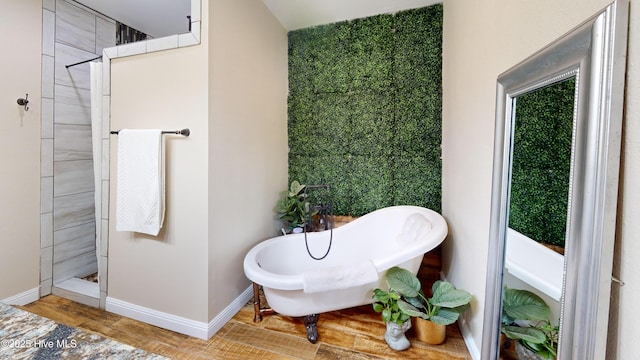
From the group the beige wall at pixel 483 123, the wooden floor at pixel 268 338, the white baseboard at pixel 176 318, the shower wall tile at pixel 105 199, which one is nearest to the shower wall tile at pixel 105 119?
the shower wall tile at pixel 105 199

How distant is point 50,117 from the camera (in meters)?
2.19

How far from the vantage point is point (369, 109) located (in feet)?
8.48

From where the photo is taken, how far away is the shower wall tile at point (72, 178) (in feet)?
7.41

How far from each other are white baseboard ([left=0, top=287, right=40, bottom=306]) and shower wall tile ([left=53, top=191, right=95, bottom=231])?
1.70ft

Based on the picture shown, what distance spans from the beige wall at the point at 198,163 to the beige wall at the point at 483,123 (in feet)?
5.44

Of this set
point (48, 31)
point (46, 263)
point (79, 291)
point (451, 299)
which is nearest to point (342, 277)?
point (451, 299)

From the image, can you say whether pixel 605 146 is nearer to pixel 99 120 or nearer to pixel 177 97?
pixel 177 97

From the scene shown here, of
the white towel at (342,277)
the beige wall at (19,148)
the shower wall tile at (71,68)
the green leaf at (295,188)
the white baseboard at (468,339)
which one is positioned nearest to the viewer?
the white baseboard at (468,339)

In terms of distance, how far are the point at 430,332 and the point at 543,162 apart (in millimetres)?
1343

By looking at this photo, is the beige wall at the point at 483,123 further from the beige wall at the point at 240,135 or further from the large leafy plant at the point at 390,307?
the beige wall at the point at 240,135

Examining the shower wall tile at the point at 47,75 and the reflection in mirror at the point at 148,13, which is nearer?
the shower wall tile at the point at 47,75

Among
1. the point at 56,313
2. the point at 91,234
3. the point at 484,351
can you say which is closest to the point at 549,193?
the point at 484,351

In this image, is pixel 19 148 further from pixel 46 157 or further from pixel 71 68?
pixel 71 68

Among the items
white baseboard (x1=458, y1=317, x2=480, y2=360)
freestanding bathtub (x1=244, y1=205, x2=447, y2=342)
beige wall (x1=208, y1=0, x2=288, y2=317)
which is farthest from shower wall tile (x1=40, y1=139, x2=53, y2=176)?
white baseboard (x1=458, y1=317, x2=480, y2=360)
